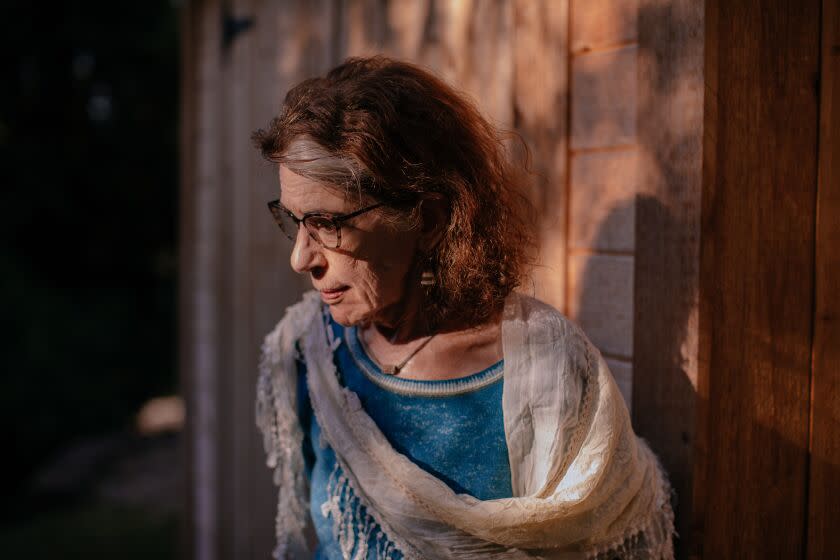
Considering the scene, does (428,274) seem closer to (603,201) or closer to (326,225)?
(326,225)

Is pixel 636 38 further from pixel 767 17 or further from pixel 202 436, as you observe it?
pixel 202 436

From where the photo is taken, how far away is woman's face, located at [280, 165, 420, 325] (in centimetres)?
155

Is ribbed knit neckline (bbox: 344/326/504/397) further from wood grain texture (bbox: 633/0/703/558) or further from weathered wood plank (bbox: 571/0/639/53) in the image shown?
weathered wood plank (bbox: 571/0/639/53)

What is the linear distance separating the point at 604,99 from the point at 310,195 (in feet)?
2.59

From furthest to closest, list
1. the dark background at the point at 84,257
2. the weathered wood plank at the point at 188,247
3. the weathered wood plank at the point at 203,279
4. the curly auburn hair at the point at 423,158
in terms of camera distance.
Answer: the dark background at the point at 84,257, the weathered wood plank at the point at 188,247, the weathered wood plank at the point at 203,279, the curly auburn hair at the point at 423,158

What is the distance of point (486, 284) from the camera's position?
66.3 inches

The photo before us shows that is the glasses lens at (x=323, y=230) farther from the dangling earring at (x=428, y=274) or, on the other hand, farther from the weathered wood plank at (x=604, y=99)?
the weathered wood plank at (x=604, y=99)

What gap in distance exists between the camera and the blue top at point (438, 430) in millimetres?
1640

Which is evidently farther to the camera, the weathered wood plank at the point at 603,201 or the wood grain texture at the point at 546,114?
the wood grain texture at the point at 546,114

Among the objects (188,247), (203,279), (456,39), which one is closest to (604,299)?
(456,39)

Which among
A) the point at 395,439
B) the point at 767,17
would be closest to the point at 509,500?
the point at 395,439

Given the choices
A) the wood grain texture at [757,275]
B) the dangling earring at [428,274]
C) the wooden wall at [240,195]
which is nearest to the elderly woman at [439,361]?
the dangling earring at [428,274]

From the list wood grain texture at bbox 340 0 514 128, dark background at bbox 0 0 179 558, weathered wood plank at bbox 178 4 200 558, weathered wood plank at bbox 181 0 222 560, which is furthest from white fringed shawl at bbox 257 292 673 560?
dark background at bbox 0 0 179 558

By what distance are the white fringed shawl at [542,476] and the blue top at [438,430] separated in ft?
0.13
